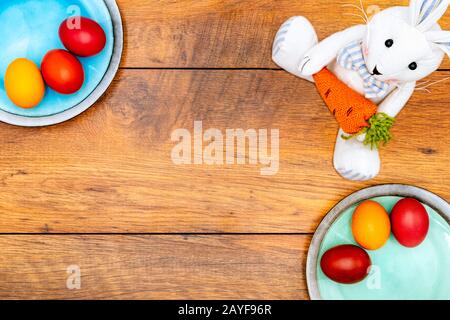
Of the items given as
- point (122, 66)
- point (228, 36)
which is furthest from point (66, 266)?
point (228, 36)

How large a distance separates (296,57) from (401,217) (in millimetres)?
277

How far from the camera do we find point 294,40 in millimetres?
716

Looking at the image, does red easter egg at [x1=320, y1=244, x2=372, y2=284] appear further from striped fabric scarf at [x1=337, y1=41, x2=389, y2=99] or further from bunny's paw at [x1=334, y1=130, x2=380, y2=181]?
striped fabric scarf at [x1=337, y1=41, x2=389, y2=99]

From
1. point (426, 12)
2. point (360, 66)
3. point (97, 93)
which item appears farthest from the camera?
point (97, 93)

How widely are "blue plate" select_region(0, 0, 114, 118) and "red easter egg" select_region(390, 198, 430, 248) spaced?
0.48 m

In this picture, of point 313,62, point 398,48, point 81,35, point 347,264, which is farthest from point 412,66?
point 81,35

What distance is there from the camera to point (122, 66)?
2.53ft

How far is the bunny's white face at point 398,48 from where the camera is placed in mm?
552

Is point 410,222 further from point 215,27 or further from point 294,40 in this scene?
point 215,27

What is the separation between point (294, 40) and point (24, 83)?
39 centimetres

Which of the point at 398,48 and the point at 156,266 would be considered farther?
the point at 156,266

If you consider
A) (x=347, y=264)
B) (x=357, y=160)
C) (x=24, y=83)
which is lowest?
(x=347, y=264)

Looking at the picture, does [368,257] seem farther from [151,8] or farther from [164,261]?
[151,8]

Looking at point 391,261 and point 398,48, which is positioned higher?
point 398,48
